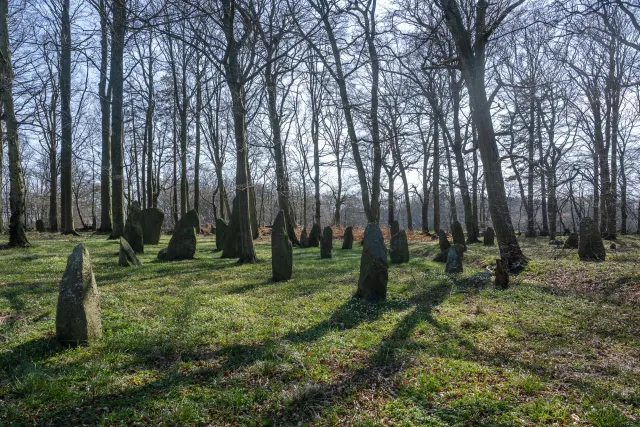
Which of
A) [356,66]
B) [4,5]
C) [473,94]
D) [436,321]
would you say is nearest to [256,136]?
[356,66]

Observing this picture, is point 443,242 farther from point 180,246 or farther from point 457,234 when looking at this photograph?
point 180,246

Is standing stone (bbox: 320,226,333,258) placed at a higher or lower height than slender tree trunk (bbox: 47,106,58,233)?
lower

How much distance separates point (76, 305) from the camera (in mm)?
5160

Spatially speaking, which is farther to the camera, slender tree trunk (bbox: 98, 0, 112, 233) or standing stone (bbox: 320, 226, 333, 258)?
slender tree trunk (bbox: 98, 0, 112, 233)

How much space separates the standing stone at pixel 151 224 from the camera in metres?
18.8

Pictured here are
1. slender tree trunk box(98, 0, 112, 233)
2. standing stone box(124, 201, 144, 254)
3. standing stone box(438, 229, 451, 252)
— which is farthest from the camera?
slender tree trunk box(98, 0, 112, 233)

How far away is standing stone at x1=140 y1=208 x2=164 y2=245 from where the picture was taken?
18.8 metres

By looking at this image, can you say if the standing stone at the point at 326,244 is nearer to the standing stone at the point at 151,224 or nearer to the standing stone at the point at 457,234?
the standing stone at the point at 457,234

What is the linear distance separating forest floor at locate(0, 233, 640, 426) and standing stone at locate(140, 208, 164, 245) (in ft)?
30.9

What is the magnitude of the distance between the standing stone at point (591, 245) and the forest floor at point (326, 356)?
3.52 meters

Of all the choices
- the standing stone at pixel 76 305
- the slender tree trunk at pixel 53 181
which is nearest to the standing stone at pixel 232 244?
the standing stone at pixel 76 305

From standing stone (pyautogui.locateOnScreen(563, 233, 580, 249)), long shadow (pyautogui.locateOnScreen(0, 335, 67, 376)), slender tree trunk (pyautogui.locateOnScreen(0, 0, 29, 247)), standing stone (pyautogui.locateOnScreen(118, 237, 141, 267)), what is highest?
slender tree trunk (pyautogui.locateOnScreen(0, 0, 29, 247))

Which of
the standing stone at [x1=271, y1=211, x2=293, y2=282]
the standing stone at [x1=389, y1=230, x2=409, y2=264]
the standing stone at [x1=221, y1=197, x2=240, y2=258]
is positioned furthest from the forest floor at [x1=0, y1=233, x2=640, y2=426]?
the standing stone at [x1=221, y1=197, x2=240, y2=258]

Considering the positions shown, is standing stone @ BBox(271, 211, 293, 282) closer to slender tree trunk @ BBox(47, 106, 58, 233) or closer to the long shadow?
the long shadow
